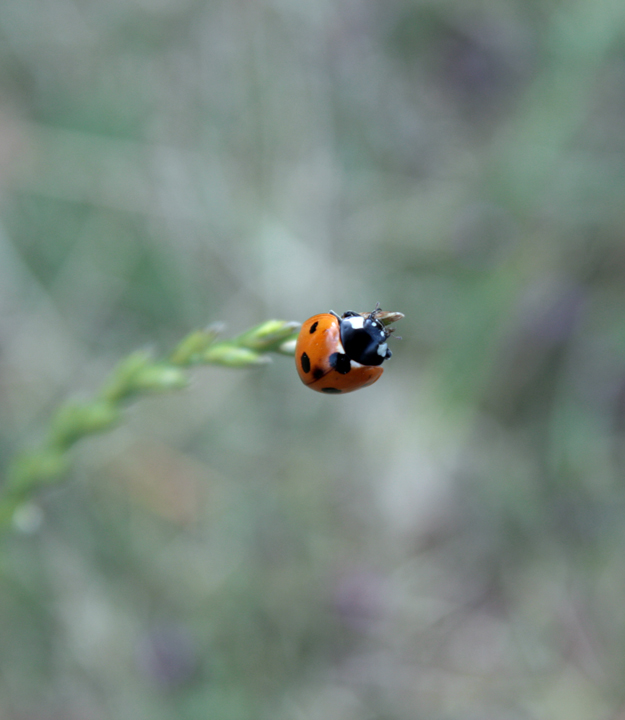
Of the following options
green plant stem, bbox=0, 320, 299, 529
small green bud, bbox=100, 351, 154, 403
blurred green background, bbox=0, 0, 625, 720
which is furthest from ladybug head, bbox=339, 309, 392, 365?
blurred green background, bbox=0, 0, 625, 720

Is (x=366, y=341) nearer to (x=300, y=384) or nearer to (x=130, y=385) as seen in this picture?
(x=130, y=385)

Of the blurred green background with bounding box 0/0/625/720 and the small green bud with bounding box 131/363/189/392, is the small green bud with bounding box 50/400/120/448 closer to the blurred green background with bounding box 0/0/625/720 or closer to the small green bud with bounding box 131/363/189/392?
the small green bud with bounding box 131/363/189/392

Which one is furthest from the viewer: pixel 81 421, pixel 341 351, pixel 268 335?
pixel 341 351

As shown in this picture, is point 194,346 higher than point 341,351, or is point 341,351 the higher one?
point 341,351

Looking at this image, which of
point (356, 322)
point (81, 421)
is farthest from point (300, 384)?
point (81, 421)

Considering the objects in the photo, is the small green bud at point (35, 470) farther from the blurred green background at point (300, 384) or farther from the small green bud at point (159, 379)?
the blurred green background at point (300, 384)

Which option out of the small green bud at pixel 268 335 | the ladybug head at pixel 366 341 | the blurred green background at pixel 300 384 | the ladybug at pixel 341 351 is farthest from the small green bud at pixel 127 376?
the blurred green background at pixel 300 384
